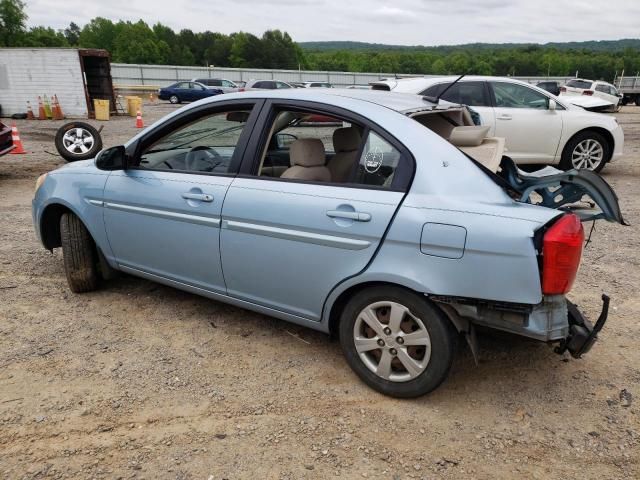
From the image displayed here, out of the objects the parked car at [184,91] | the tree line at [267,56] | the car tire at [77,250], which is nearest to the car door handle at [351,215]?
the car tire at [77,250]

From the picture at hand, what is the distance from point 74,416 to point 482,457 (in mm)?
2059

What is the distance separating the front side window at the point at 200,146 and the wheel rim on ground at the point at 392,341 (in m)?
1.32

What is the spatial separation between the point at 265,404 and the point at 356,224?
3.59ft

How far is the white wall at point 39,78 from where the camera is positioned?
19016mm

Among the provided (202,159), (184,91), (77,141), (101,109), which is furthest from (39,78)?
(202,159)

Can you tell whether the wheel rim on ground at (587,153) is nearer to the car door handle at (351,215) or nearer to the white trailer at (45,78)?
the car door handle at (351,215)

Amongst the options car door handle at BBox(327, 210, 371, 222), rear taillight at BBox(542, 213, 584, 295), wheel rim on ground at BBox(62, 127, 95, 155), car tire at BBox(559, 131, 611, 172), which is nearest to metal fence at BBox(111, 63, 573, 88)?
wheel rim on ground at BBox(62, 127, 95, 155)

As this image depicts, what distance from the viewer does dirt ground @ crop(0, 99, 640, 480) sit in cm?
236

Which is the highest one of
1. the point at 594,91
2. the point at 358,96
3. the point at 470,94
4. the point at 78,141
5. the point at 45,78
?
the point at 45,78

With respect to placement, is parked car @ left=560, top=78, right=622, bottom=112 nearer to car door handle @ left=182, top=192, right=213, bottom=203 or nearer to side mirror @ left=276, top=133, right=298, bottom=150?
side mirror @ left=276, top=133, right=298, bottom=150

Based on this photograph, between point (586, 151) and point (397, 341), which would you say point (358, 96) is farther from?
point (586, 151)

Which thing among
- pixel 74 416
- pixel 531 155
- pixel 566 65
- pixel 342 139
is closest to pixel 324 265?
pixel 342 139

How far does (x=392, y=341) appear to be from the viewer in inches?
105

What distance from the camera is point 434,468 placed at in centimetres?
232
